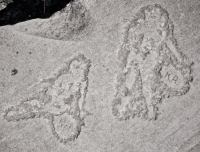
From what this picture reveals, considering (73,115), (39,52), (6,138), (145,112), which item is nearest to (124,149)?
(145,112)

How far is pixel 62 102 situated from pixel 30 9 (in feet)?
2.71

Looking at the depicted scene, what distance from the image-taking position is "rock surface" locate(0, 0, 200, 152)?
1542mm

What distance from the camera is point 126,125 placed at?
5.08 ft

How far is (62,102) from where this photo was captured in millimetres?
1569

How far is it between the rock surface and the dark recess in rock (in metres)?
0.06

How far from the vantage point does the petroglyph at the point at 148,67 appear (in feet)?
5.15

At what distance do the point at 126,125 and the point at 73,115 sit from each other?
0.43 metres

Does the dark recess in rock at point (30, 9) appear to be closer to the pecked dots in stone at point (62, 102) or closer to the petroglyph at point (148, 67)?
the pecked dots in stone at point (62, 102)

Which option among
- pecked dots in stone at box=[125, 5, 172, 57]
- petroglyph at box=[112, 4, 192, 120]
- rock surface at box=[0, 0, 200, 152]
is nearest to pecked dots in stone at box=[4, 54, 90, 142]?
rock surface at box=[0, 0, 200, 152]

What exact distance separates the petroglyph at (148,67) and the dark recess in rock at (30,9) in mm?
628

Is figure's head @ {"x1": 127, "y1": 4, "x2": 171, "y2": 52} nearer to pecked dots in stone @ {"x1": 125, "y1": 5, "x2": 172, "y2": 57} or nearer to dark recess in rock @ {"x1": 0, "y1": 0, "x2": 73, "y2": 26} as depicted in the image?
pecked dots in stone @ {"x1": 125, "y1": 5, "x2": 172, "y2": 57}

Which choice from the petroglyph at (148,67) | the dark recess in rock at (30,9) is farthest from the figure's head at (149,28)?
the dark recess in rock at (30,9)

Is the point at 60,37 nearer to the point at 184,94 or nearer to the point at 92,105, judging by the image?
the point at 92,105

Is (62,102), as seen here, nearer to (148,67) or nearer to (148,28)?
(148,67)
